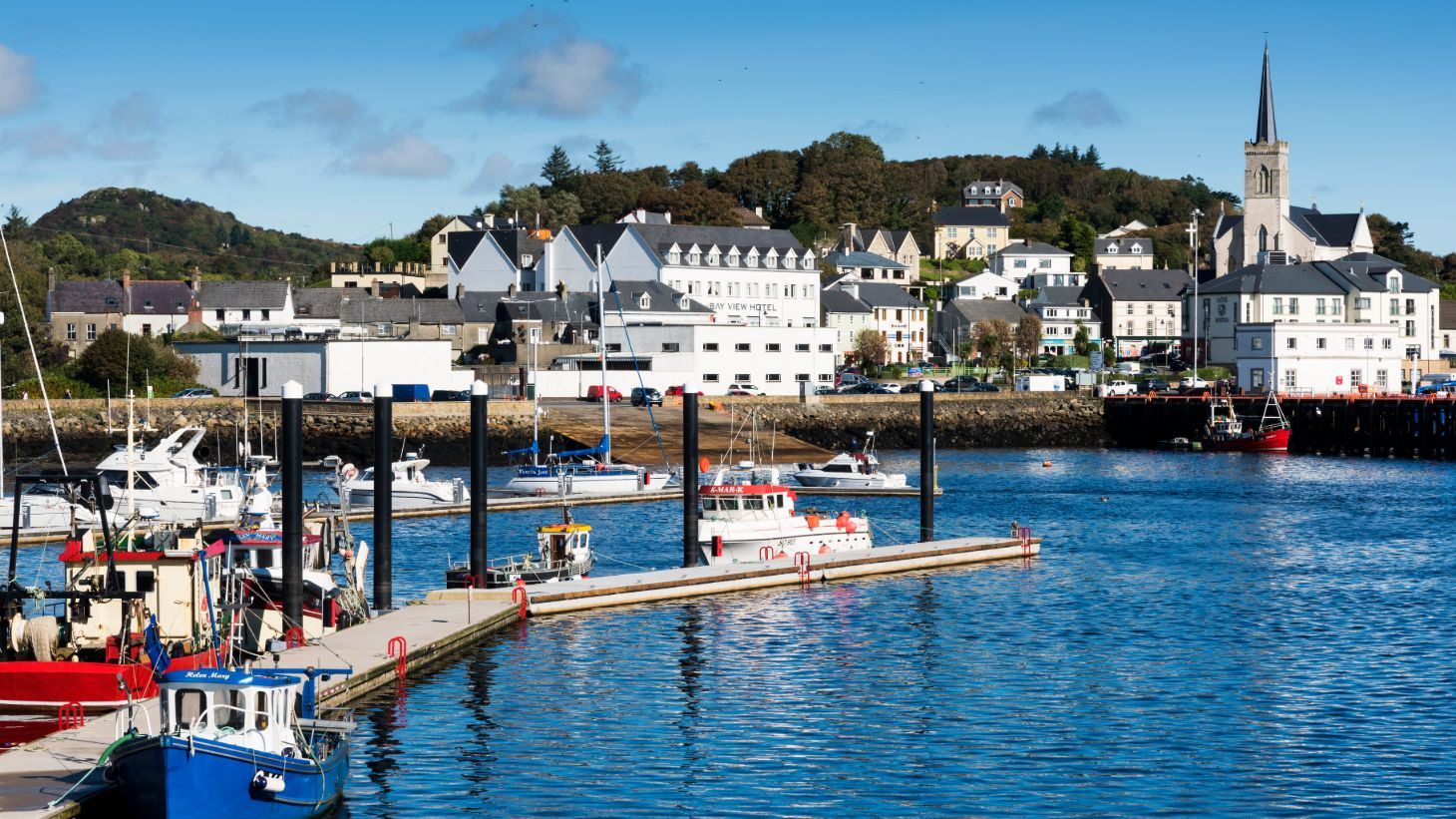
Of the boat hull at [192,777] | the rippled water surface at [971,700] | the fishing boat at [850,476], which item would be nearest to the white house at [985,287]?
the fishing boat at [850,476]

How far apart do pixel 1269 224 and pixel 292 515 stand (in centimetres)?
15582

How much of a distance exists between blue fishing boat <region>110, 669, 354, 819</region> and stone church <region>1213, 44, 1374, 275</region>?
156503mm

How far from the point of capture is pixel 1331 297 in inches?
5650

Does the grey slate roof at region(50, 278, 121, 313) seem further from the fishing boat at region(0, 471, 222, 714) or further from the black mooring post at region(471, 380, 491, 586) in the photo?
Answer: the fishing boat at region(0, 471, 222, 714)

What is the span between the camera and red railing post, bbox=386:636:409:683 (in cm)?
3417

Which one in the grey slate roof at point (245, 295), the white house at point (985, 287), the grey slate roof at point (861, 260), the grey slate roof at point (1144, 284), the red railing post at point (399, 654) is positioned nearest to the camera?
the red railing post at point (399, 654)

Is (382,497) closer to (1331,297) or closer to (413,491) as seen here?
(413,491)

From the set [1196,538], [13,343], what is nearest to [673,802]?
[1196,538]

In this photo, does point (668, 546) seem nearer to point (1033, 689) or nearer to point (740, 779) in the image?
point (1033, 689)

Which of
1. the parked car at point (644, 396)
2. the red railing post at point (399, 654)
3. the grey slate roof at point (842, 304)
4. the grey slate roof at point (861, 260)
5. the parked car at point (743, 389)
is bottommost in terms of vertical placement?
the red railing post at point (399, 654)

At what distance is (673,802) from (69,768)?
29.2 feet

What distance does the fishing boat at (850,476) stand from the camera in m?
77.9

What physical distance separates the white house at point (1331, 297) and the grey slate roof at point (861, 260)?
148ft

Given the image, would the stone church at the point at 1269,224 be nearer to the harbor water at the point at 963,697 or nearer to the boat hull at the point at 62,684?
the harbor water at the point at 963,697
